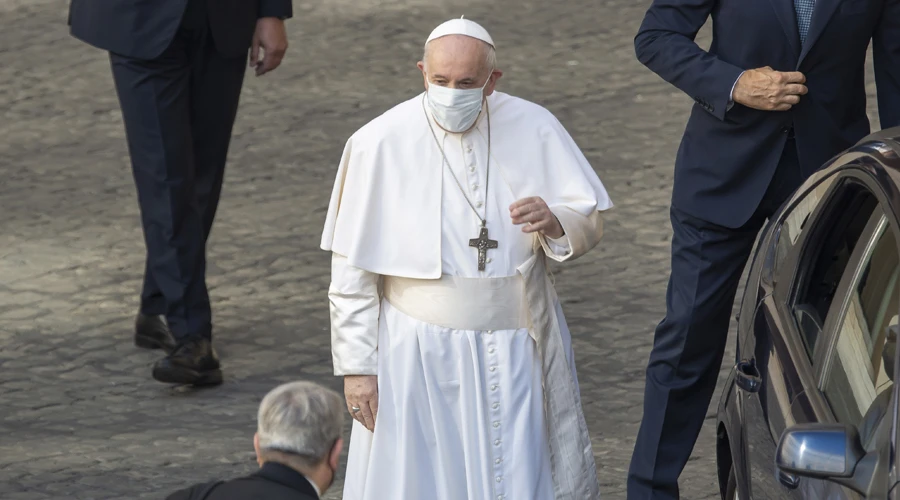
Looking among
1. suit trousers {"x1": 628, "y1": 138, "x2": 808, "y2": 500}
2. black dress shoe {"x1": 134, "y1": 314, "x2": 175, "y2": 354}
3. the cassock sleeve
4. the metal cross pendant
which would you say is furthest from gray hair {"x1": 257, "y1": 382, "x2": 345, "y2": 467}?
black dress shoe {"x1": 134, "y1": 314, "x2": 175, "y2": 354}

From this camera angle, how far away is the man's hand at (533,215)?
13.9ft

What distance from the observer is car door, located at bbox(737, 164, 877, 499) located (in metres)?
3.77

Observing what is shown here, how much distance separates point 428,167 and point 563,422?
0.82 m

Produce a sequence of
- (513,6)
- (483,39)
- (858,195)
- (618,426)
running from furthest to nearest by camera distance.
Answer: (513,6) < (618,426) < (483,39) < (858,195)

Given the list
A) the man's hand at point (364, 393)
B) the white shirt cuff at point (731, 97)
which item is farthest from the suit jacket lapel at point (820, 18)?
the man's hand at point (364, 393)

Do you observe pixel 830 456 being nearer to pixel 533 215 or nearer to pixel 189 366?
pixel 533 215

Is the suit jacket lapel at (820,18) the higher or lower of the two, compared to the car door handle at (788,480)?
higher

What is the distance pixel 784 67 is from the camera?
16.3ft

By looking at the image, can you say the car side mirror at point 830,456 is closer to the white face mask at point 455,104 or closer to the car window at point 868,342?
the car window at point 868,342

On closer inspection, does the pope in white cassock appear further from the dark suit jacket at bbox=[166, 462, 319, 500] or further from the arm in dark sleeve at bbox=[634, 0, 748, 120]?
the dark suit jacket at bbox=[166, 462, 319, 500]

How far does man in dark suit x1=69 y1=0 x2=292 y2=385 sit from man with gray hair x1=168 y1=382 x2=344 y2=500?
3.07 meters

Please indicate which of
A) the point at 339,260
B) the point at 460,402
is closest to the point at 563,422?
the point at 460,402

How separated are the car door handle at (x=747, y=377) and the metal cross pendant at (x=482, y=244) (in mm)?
736

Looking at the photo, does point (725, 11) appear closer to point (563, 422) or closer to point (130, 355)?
point (563, 422)
